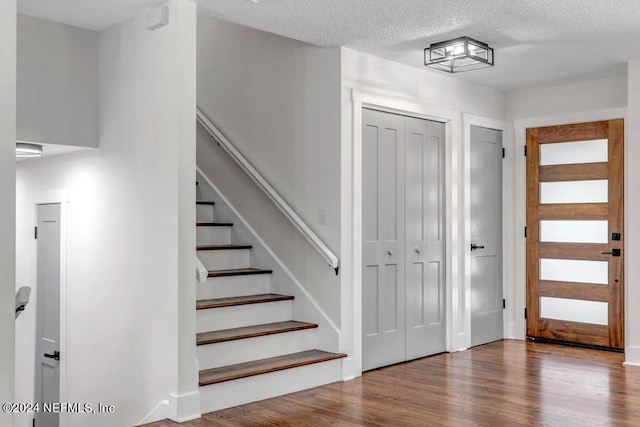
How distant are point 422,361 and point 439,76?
99.3 inches

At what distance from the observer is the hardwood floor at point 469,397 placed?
3684 millimetres

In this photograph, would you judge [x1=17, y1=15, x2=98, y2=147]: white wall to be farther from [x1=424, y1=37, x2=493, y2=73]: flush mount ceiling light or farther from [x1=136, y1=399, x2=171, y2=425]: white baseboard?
[x1=424, y1=37, x2=493, y2=73]: flush mount ceiling light

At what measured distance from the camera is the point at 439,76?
18.3 ft

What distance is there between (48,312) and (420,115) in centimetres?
350

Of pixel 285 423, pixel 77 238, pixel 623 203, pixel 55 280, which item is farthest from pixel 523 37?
pixel 55 280

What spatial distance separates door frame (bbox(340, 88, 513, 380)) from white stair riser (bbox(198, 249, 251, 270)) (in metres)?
1.05

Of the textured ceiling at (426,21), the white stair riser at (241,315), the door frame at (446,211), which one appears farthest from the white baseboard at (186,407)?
the textured ceiling at (426,21)

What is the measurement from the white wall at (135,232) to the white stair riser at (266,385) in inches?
7.5

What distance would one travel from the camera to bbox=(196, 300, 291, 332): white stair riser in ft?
14.2

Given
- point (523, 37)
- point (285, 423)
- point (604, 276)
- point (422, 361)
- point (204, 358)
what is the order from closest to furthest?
point (285, 423), point (204, 358), point (523, 37), point (422, 361), point (604, 276)

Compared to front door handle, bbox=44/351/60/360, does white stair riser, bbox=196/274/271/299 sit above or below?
above

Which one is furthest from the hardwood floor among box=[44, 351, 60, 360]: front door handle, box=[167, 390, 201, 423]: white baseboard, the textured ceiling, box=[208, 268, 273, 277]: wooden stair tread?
the textured ceiling

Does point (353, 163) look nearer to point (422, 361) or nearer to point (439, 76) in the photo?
point (439, 76)

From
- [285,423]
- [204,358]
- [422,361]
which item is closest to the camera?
[285,423]
